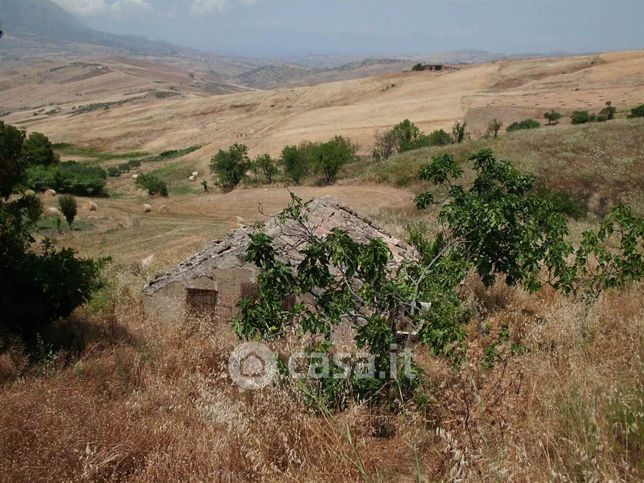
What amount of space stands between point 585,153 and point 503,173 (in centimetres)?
2792

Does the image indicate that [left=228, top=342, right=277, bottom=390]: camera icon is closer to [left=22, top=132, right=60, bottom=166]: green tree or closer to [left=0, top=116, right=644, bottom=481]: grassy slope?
[left=0, top=116, right=644, bottom=481]: grassy slope

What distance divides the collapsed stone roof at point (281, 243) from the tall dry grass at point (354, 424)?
2.63m

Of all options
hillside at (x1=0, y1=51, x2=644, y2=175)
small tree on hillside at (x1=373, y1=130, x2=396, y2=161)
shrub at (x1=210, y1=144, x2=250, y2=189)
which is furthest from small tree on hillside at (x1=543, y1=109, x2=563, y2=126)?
shrub at (x1=210, y1=144, x2=250, y2=189)

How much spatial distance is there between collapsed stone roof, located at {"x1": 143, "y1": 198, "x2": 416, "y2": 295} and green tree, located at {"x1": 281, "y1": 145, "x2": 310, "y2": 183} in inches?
1235

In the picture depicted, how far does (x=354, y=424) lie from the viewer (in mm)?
3867

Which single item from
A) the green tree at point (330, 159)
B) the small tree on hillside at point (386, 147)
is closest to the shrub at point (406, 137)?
the small tree on hillside at point (386, 147)

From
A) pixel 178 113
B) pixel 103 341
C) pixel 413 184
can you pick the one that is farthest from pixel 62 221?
pixel 178 113

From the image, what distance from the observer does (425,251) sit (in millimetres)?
8883

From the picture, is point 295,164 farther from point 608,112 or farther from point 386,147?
point 608,112

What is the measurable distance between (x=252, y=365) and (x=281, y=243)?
293 cm

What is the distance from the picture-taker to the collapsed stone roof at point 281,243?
25.8ft

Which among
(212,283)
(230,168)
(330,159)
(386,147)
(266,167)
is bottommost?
(230,168)

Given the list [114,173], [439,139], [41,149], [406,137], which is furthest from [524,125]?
[41,149]

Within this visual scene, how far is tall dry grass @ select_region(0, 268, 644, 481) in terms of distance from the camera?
3.02 meters
